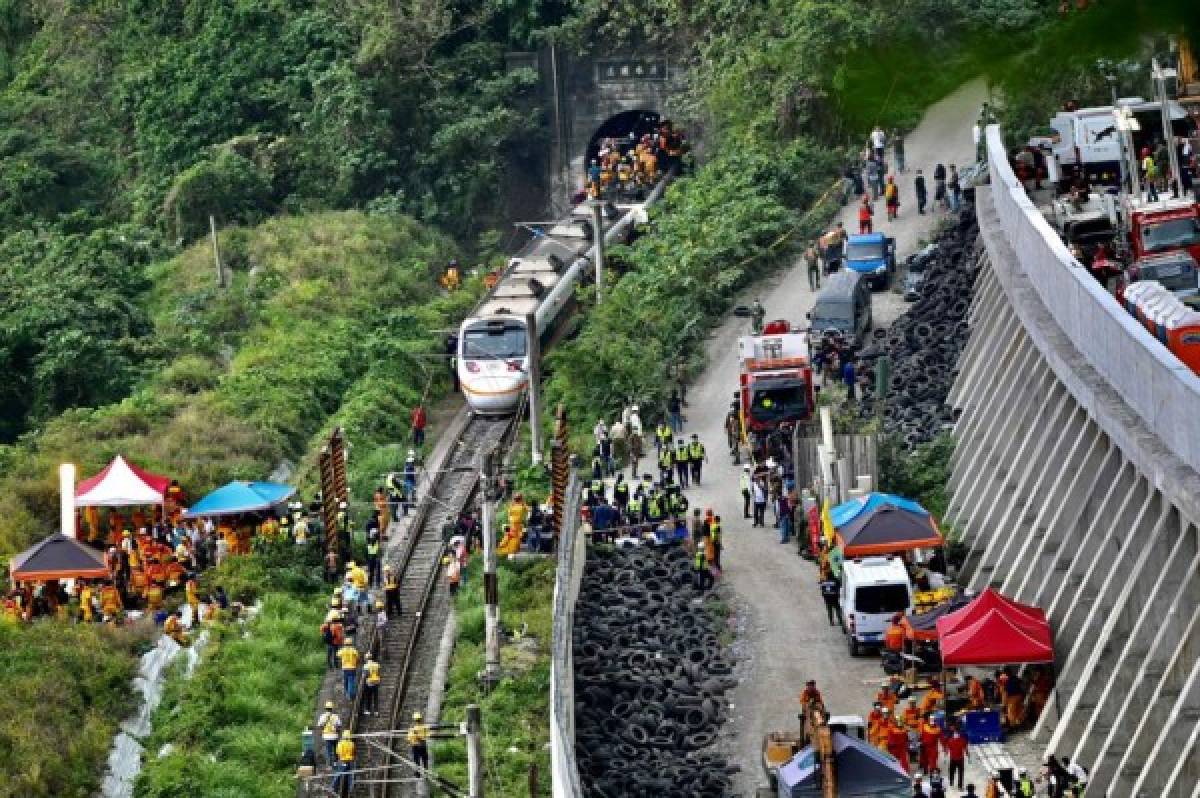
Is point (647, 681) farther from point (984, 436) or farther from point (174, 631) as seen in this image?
point (174, 631)

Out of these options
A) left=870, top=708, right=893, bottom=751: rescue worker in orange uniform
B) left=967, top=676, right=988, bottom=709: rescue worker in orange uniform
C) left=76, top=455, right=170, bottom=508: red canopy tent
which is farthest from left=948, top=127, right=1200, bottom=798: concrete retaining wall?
left=76, top=455, right=170, bottom=508: red canopy tent

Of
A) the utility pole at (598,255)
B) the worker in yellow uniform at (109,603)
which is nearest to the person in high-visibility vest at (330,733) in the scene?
the worker in yellow uniform at (109,603)

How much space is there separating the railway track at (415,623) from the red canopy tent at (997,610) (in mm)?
8051

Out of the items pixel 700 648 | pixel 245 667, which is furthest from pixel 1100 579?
pixel 245 667

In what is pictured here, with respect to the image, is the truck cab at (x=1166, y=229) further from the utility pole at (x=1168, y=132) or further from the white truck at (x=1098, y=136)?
the white truck at (x=1098, y=136)

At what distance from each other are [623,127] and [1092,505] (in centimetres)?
4185

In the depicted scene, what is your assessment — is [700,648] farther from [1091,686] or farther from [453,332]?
[453,332]

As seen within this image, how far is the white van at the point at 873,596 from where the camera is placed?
112 ft

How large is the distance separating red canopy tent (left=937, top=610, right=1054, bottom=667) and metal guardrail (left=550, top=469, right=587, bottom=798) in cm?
535

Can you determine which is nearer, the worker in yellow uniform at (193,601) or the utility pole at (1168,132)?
the utility pole at (1168,132)

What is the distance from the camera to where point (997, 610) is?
31.0 metres

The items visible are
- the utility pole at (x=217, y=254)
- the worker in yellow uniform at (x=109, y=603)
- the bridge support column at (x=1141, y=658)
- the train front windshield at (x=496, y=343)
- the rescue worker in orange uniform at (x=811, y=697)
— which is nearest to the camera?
the bridge support column at (x=1141, y=658)

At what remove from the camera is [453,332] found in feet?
189

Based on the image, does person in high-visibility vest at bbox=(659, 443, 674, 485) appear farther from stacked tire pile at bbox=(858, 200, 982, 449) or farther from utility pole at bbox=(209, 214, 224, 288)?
utility pole at bbox=(209, 214, 224, 288)
